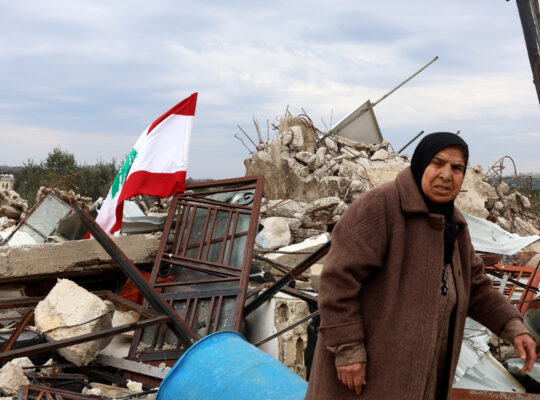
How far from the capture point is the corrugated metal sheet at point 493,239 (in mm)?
6898

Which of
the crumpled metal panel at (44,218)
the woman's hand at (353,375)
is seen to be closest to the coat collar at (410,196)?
the woman's hand at (353,375)

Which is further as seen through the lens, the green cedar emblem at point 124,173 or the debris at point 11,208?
the debris at point 11,208

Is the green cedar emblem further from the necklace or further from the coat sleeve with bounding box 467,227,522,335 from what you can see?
the necklace

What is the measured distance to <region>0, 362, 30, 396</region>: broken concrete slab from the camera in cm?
418

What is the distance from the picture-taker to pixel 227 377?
3.19m

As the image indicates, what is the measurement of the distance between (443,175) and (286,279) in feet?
9.99

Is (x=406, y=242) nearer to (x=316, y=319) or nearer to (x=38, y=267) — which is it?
(x=316, y=319)

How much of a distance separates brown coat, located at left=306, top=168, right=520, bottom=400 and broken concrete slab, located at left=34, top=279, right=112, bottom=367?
3.24 metres

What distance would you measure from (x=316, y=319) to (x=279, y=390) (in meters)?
2.63

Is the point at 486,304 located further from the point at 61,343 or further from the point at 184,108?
the point at 184,108

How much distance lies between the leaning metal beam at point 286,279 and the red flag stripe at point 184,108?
2.54 meters

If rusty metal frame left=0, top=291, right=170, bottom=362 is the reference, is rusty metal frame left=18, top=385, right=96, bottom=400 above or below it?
below

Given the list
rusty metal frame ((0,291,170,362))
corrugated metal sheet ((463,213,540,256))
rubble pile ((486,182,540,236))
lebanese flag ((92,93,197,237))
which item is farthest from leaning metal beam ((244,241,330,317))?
rubble pile ((486,182,540,236))

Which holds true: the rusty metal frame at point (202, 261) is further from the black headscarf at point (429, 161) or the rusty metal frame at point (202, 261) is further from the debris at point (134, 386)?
the black headscarf at point (429, 161)
